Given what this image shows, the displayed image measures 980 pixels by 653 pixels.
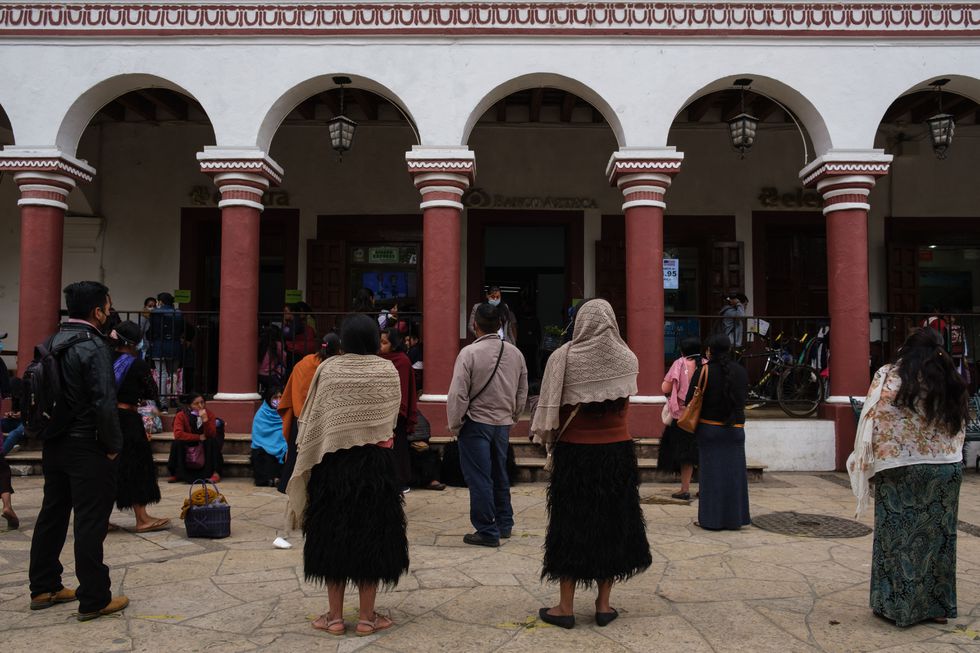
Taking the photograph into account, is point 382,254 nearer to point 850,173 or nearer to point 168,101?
point 168,101

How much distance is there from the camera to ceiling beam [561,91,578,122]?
1071 cm

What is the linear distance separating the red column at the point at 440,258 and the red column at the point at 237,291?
194cm

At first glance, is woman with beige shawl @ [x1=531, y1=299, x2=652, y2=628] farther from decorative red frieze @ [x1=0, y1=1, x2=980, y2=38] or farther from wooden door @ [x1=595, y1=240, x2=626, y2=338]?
wooden door @ [x1=595, y1=240, x2=626, y2=338]

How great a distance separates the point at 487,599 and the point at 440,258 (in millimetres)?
5185

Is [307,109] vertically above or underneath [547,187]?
above

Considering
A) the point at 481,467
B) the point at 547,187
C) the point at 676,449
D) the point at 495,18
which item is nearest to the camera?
the point at 481,467

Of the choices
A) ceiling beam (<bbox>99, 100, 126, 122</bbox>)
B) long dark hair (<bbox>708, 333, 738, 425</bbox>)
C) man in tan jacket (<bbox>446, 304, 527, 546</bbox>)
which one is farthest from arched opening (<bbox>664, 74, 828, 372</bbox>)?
ceiling beam (<bbox>99, 100, 126, 122</bbox>)

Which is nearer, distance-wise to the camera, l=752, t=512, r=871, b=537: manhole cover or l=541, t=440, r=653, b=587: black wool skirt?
l=541, t=440, r=653, b=587: black wool skirt

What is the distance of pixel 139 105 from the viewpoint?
11055 millimetres

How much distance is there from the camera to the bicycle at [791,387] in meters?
9.38

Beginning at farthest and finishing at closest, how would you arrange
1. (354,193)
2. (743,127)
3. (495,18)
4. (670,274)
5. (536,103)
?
(354,193) → (536,103) → (670,274) → (743,127) → (495,18)

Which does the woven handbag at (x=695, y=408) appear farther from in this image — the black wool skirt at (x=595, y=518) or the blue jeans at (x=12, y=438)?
the blue jeans at (x=12, y=438)

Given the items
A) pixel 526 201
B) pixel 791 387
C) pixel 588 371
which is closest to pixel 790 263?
pixel 791 387

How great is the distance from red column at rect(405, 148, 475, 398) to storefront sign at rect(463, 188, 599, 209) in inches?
108
